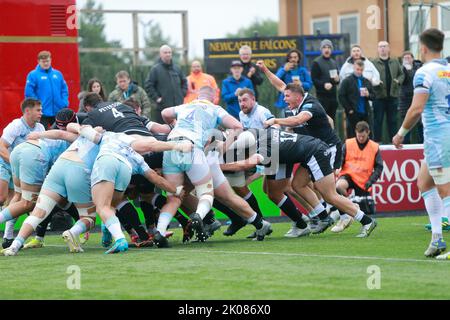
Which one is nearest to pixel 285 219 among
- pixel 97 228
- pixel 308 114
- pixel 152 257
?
pixel 97 228

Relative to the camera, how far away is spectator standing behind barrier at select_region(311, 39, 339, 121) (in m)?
20.6

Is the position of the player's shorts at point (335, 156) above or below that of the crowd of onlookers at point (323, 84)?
below

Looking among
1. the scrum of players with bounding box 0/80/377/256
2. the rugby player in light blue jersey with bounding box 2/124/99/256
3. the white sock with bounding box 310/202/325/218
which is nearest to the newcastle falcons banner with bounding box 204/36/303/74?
the scrum of players with bounding box 0/80/377/256

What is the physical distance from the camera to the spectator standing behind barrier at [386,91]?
21.2 metres

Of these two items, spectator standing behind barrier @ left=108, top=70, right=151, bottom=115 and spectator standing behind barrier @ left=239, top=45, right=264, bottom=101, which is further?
spectator standing behind barrier @ left=239, top=45, right=264, bottom=101

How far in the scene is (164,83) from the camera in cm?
Result: 2014

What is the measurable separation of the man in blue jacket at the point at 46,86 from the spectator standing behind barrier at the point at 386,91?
246 inches

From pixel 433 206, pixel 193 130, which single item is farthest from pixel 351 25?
pixel 433 206

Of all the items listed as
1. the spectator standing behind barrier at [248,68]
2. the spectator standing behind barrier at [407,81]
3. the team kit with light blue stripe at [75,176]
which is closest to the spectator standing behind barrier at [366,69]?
the spectator standing behind barrier at [407,81]

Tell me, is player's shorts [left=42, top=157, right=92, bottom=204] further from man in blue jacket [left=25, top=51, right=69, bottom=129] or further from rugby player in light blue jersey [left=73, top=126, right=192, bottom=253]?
man in blue jacket [left=25, top=51, right=69, bottom=129]

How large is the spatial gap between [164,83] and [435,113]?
31.2 feet

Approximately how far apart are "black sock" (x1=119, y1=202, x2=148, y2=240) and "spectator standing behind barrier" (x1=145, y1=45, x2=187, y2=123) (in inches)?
266

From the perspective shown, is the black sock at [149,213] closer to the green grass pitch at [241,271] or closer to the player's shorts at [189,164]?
the green grass pitch at [241,271]

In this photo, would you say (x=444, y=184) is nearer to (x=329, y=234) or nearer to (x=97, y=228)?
(x=329, y=234)
